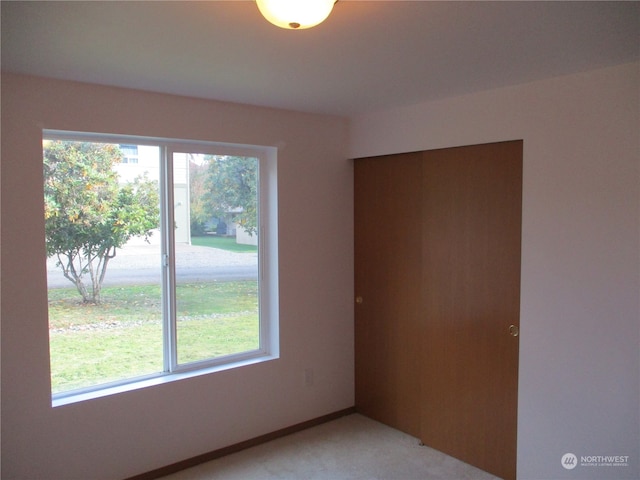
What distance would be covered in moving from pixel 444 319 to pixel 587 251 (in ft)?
3.57

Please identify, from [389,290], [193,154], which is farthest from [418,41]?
[389,290]

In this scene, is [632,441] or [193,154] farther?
[193,154]

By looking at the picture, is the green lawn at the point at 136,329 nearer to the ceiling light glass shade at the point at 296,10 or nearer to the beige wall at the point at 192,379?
the beige wall at the point at 192,379

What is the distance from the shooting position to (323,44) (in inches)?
83.7

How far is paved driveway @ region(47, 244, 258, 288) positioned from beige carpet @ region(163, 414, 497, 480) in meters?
1.28

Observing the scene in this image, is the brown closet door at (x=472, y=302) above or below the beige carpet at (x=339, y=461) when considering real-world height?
above

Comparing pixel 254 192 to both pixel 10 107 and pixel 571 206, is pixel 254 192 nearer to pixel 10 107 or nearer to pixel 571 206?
pixel 10 107

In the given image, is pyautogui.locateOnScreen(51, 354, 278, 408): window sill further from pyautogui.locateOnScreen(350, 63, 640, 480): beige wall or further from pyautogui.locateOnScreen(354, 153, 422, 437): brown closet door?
pyautogui.locateOnScreen(350, 63, 640, 480): beige wall

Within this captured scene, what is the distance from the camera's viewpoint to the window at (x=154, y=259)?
290cm

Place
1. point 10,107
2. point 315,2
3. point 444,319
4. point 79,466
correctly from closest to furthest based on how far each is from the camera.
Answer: point 315,2, point 10,107, point 79,466, point 444,319

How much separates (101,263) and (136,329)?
19.9 inches

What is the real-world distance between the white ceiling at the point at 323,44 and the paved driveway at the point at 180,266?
1078 millimetres

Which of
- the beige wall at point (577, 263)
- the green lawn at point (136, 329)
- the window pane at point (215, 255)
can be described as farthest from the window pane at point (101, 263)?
the beige wall at point (577, 263)

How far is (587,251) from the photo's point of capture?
258cm
